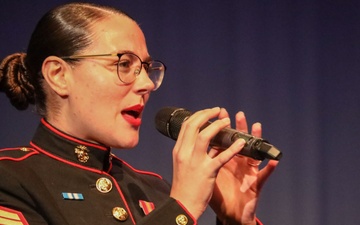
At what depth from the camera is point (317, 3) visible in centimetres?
240

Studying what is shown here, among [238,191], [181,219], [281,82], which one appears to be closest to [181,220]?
[181,219]

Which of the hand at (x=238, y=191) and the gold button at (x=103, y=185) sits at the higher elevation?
the gold button at (x=103, y=185)

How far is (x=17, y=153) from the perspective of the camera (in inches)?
47.2

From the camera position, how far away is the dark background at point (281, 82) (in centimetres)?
231

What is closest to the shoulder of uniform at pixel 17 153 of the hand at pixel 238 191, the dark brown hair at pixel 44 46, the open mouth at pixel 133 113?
the dark brown hair at pixel 44 46

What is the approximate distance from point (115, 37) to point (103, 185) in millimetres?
333

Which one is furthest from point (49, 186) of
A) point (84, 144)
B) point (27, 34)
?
point (27, 34)

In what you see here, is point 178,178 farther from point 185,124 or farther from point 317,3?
point 317,3

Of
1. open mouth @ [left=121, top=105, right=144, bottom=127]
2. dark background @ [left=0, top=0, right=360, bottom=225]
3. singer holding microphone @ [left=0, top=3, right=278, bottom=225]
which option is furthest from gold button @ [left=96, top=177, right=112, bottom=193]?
dark background @ [left=0, top=0, right=360, bottom=225]

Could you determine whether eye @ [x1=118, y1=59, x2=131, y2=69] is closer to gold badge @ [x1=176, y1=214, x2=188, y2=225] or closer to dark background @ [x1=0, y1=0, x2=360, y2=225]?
gold badge @ [x1=176, y1=214, x2=188, y2=225]

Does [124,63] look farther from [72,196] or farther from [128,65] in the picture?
[72,196]

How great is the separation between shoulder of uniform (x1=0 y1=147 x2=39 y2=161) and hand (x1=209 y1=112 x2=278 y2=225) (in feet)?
1.52

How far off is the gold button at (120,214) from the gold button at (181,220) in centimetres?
16

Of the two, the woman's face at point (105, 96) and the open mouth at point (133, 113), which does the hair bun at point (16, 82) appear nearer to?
the woman's face at point (105, 96)
